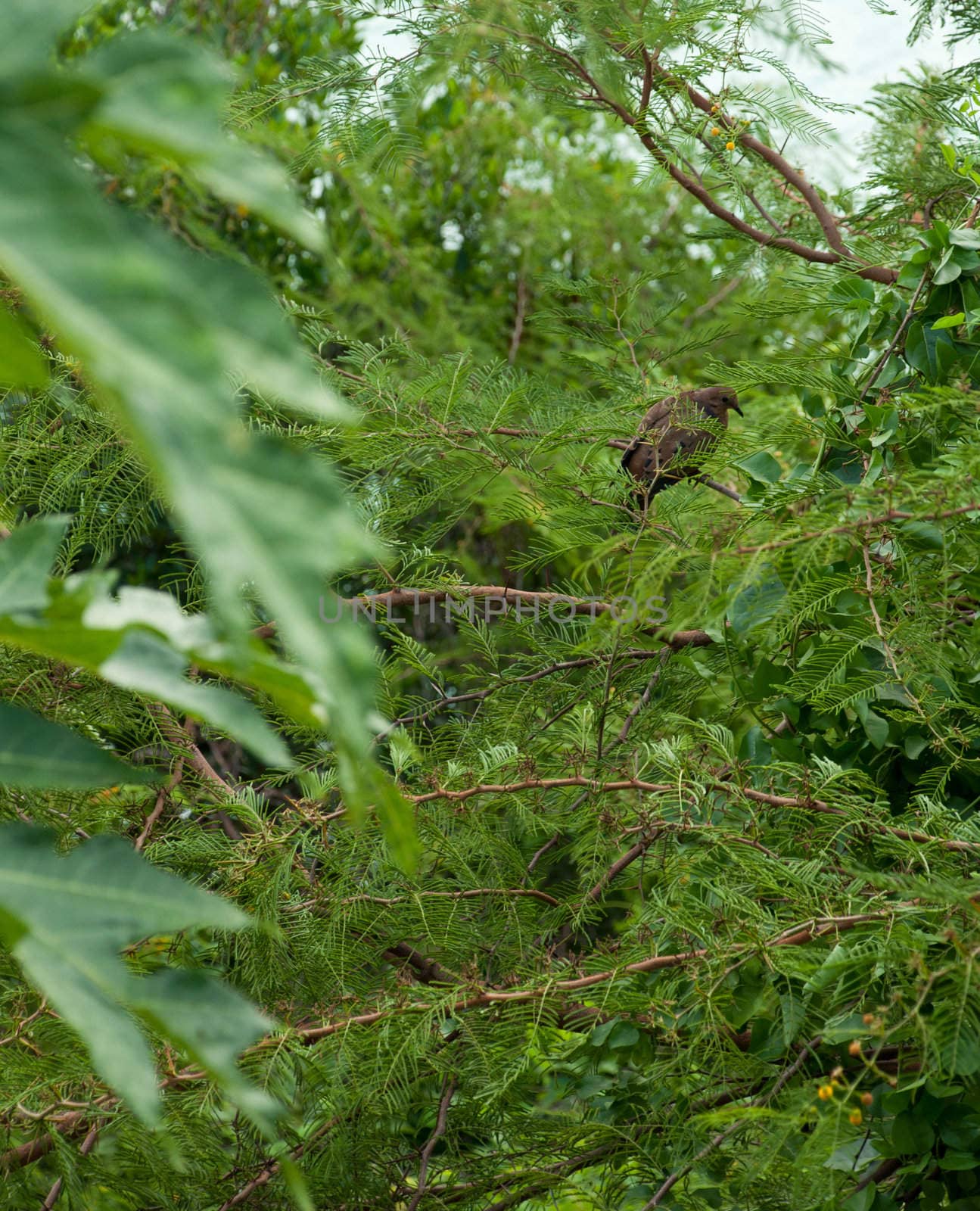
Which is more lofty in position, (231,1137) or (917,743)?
(917,743)

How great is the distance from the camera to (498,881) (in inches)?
40.3

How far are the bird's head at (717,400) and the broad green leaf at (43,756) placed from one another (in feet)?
3.43

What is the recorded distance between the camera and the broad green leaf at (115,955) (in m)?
0.23

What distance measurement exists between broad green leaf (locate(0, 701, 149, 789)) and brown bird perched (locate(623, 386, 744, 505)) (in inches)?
31.4

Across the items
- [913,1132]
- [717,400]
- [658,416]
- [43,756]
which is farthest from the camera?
[717,400]

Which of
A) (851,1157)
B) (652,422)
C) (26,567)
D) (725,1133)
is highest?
(26,567)

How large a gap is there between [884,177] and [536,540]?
0.54m

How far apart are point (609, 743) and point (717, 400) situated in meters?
0.44

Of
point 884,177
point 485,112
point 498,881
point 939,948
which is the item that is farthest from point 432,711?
point 485,112

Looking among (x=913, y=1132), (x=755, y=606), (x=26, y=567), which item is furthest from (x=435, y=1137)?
(x=26, y=567)

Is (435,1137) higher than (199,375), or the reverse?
Answer: (199,375)

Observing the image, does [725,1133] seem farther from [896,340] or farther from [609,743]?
[896,340]

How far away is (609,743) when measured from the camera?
43.3 inches

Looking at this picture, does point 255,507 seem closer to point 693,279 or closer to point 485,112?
point 693,279
